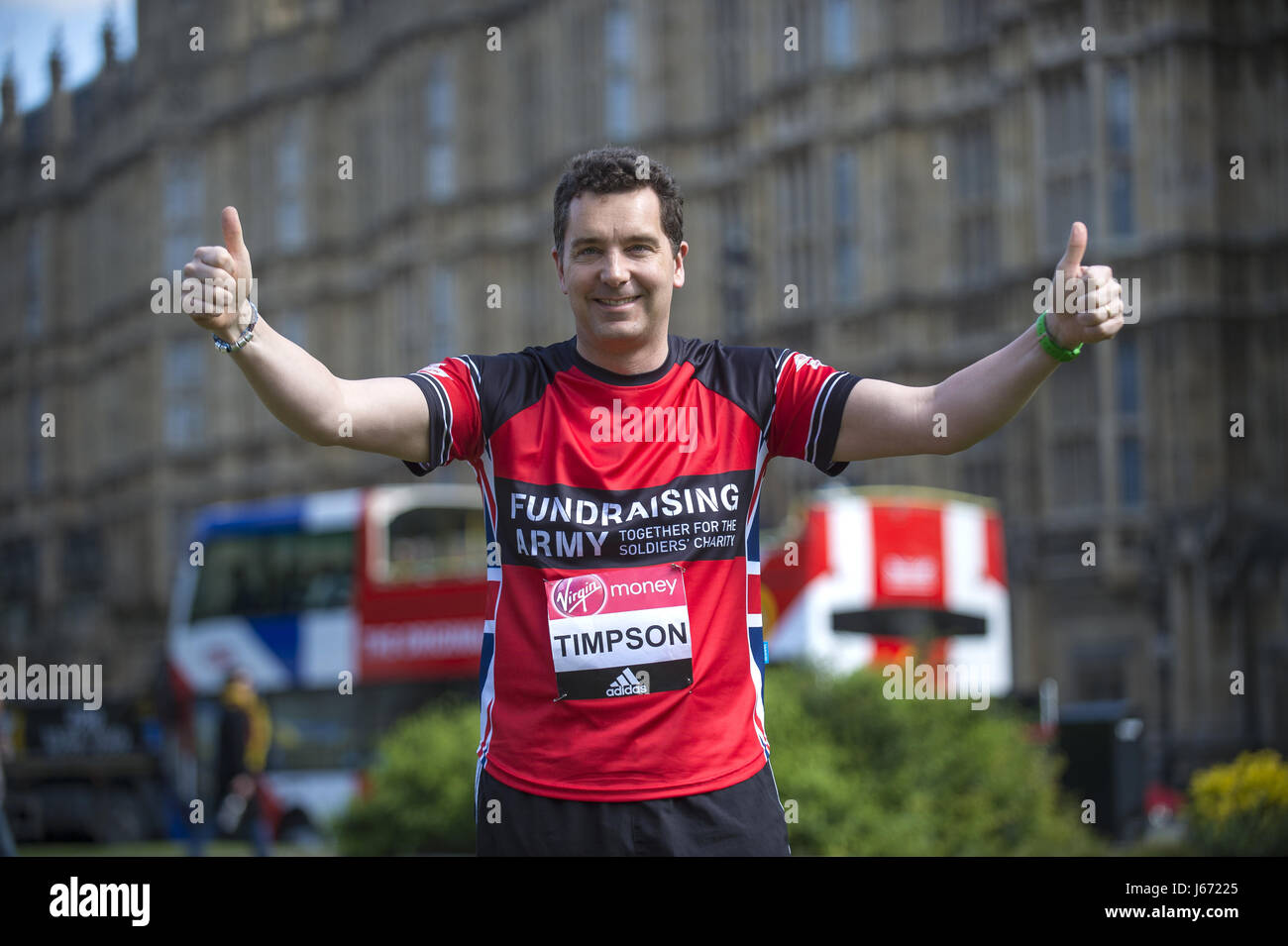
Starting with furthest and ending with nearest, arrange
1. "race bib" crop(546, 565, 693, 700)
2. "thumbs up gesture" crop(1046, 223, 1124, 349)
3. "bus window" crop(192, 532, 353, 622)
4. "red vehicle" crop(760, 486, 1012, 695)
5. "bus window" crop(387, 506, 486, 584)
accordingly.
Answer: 1. "bus window" crop(192, 532, 353, 622)
2. "bus window" crop(387, 506, 486, 584)
3. "red vehicle" crop(760, 486, 1012, 695)
4. "race bib" crop(546, 565, 693, 700)
5. "thumbs up gesture" crop(1046, 223, 1124, 349)

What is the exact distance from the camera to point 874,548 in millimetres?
15227

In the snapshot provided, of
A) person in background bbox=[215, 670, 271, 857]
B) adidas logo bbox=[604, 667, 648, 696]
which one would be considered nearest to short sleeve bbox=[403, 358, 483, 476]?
adidas logo bbox=[604, 667, 648, 696]

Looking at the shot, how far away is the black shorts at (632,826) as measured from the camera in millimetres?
2730

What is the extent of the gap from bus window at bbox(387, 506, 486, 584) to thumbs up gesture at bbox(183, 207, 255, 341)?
49.2ft

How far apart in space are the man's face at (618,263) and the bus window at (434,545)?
1480 centimetres

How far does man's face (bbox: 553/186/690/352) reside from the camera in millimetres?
2840

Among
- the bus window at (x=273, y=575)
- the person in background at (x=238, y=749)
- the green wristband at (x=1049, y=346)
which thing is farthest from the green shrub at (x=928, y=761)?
the bus window at (x=273, y=575)

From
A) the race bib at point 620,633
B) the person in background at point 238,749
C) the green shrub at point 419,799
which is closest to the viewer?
the race bib at point 620,633

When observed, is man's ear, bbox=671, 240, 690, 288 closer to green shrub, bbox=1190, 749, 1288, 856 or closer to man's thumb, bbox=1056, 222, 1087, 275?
man's thumb, bbox=1056, 222, 1087, 275

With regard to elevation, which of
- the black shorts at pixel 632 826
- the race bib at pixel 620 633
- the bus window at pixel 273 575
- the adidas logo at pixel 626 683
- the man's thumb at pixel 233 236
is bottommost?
the black shorts at pixel 632 826

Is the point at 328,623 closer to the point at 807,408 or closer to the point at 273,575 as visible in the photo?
the point at 273,575

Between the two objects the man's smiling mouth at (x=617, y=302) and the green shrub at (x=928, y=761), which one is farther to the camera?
the green shrub at (x=928, y=761)

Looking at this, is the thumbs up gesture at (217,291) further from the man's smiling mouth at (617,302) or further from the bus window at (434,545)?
the bus window at (434,545)

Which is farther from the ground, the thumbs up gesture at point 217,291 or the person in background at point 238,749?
the thumbs up gesture at point 217,291
